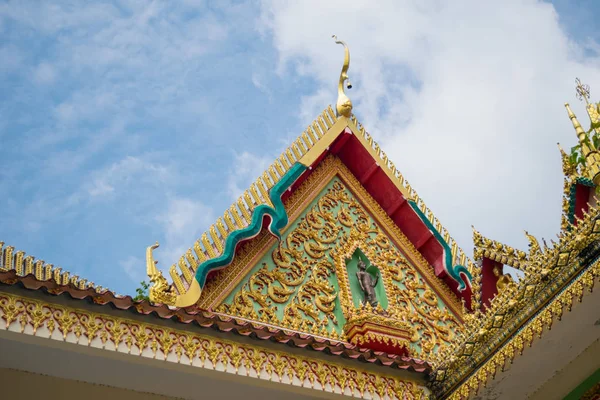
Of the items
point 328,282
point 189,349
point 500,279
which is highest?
point 328,282

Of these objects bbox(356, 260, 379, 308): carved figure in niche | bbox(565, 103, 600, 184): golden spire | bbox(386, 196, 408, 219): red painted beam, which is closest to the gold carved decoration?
bbox(356, 260, 379, 308): carved figure in niche

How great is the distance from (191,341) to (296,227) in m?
2.66

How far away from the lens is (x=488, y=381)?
251 inches

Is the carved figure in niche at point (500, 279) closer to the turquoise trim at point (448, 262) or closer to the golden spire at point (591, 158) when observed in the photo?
the golden spire at point (591, 158)

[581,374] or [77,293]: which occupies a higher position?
[77,293]

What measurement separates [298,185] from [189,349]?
10.3ft

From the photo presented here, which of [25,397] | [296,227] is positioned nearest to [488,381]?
[296,227]

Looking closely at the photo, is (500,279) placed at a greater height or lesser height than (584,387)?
greater

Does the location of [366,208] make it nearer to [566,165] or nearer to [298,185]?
[298,185]

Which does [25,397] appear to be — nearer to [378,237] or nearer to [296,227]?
[296,227]

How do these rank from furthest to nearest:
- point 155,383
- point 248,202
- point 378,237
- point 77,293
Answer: point 378,237 → point 248,202 → point 155,383 → point 77,293

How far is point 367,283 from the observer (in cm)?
832

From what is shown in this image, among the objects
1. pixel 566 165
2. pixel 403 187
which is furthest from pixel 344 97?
pixel 566 165

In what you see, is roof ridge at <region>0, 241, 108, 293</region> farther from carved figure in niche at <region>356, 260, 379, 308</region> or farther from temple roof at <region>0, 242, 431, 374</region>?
carved figure in niche at <region>356, 260, 379, 308</region>
